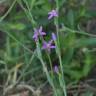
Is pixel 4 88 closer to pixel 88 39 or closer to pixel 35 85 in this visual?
pixel 35 85

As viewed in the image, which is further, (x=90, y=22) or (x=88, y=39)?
(x=90, y=22)

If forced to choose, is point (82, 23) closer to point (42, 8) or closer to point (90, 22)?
point (90, 22)

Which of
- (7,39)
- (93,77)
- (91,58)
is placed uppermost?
(7,39)

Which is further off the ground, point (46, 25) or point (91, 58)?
point (46, 25)

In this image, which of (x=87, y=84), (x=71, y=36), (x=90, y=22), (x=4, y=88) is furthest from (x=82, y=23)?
(x=4, y=88)

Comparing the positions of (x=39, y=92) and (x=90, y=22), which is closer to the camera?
(x=39, y=92)

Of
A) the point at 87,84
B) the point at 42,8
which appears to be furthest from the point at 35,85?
the point at 42,8

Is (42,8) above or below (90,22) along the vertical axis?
above
